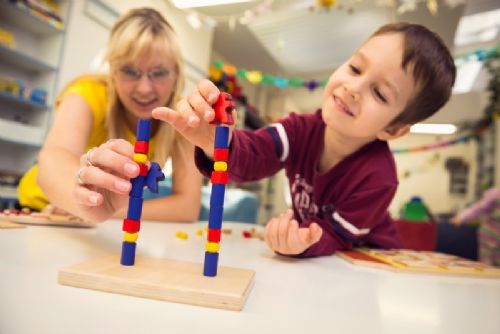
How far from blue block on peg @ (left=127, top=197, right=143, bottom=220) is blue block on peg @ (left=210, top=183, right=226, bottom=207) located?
0.29 feet

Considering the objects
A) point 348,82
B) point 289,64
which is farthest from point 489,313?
point 289,64

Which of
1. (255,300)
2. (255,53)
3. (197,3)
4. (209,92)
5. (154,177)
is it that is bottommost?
(255,300)

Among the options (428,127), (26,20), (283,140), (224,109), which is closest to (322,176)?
(283,140)

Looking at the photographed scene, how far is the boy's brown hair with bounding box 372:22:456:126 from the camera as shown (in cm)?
76

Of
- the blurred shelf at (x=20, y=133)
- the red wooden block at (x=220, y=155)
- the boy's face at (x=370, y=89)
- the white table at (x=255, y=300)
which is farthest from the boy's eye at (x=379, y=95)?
the blurred shelf at (x=20, y=133)

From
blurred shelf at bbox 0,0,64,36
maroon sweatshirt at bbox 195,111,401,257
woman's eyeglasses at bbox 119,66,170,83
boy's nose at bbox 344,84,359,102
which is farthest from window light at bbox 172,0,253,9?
boy's nose at bbox 344,84,359,102

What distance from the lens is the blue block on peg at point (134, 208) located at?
39 centimetres

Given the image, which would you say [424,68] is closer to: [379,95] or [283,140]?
[379,95]

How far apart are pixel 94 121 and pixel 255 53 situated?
421cm

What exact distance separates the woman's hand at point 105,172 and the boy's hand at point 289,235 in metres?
0.24

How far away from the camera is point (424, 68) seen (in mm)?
767

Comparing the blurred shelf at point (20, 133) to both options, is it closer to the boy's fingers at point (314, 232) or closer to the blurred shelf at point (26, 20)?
the blurred shelf at point (26, 20)

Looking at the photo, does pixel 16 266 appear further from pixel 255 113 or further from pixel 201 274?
pixel 255 113

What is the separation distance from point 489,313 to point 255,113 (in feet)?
15.7
